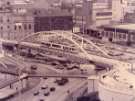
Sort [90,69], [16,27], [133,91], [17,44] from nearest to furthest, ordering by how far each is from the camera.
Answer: [133,91] → [90,69] → [17,44] → [16,27]

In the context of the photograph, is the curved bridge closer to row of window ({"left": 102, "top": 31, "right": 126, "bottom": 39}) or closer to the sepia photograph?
the sepia photograph

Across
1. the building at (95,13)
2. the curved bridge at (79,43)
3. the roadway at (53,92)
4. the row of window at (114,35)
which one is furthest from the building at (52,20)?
the roadway at (53,92)

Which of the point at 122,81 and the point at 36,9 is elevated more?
the point at 36,9

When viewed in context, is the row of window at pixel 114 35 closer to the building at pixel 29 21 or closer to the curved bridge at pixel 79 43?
the building at pixel 29 21

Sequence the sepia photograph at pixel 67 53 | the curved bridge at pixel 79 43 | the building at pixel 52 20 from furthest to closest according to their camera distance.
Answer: the building at pixel 52 20 → the curved bridge at pixel 79 43 → the sepia photograph at pixel 67 53

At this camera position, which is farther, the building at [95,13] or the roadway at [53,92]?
the building at [95,13]

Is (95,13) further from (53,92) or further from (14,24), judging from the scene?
(53,92)

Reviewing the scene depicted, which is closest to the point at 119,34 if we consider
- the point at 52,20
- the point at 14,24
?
the point at 52,20

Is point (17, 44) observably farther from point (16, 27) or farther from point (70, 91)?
point (70, 91)

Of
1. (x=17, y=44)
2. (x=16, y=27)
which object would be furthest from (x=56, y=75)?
(x=16, y=27)
